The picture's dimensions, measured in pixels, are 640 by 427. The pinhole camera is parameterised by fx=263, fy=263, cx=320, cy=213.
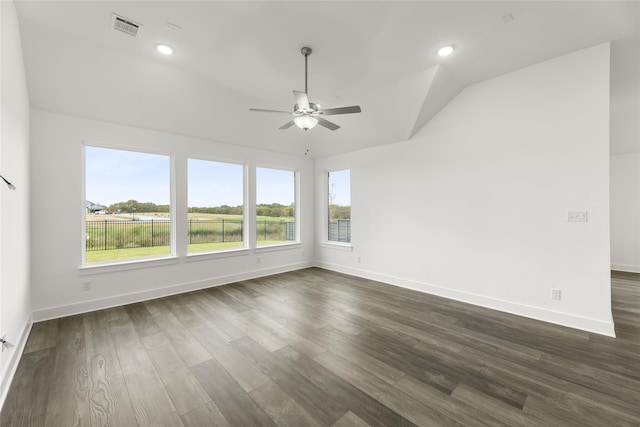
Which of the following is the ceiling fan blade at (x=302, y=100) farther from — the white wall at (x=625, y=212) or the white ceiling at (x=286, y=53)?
the white wall at (x=625, y=212)

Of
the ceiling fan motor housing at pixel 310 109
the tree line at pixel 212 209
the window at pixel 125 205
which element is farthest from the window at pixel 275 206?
the ceiling fan motor housing at pixel 310 109

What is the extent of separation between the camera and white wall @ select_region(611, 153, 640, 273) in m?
5.61

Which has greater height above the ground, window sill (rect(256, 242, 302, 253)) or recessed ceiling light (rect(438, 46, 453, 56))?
recessed ceiling light (rect(438, 46, 453, 56))

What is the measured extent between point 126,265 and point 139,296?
52 centimetres

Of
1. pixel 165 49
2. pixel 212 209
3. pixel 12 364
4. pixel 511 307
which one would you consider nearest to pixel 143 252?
pixel 212 209

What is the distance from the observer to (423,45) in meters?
2.86

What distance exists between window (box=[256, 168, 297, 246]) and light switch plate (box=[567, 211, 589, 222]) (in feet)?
15.9

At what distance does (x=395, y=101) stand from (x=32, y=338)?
5.35 m

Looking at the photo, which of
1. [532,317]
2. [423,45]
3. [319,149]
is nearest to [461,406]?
[532,317]

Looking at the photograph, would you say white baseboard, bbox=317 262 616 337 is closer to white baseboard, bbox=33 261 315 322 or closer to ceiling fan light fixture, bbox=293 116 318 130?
white baseboard, bbox=33 261 315 322

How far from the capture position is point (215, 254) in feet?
15.9

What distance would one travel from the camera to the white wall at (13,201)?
6.65 feet

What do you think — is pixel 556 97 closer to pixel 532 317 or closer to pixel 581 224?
pixel 581 224

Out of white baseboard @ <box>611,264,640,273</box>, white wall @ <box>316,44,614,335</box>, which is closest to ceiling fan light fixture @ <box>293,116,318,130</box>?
white wall @ <box>316,44,614,335</box>
